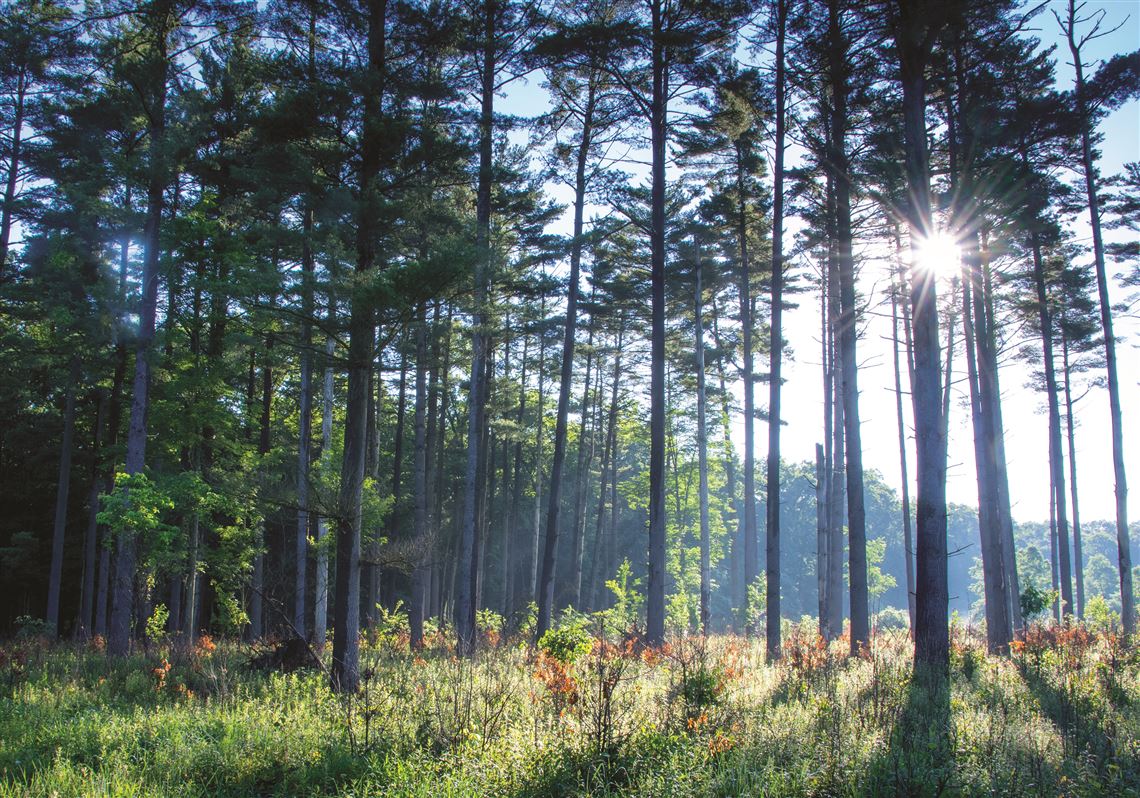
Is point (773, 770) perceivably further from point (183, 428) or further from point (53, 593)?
point (53, 593)

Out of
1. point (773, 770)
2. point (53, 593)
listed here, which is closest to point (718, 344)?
point (773, 770)

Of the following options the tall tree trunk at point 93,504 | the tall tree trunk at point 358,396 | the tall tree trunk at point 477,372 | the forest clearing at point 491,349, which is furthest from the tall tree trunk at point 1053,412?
the tall tree trunk at point 93,504

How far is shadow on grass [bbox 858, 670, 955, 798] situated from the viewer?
4.41 metres

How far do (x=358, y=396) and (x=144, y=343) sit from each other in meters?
6.98

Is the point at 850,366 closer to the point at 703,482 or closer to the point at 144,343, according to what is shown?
the point at 703,482

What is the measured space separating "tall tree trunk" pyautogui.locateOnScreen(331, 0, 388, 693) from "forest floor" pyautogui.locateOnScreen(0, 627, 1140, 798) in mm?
727

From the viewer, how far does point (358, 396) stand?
32.5 feet

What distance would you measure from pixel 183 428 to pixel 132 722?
32.6 feet

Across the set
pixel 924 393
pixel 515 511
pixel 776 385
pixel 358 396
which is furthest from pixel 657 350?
pixel 515 511

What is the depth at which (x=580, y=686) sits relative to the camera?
6.91 metres

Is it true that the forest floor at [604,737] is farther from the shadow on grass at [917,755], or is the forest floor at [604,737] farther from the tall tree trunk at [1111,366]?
the tall tree trunk at [1111,366]

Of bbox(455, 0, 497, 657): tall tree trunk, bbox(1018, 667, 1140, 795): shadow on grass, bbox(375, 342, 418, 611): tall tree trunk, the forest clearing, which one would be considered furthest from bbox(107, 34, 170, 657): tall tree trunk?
bbox(1018, 667, 1140, 795): shadow on grass

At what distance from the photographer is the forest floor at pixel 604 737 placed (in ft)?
15.5

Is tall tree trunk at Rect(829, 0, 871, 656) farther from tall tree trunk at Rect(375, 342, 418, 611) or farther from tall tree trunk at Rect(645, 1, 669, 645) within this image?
tall tree trunk at Rect(375, 342, 418, 611)
